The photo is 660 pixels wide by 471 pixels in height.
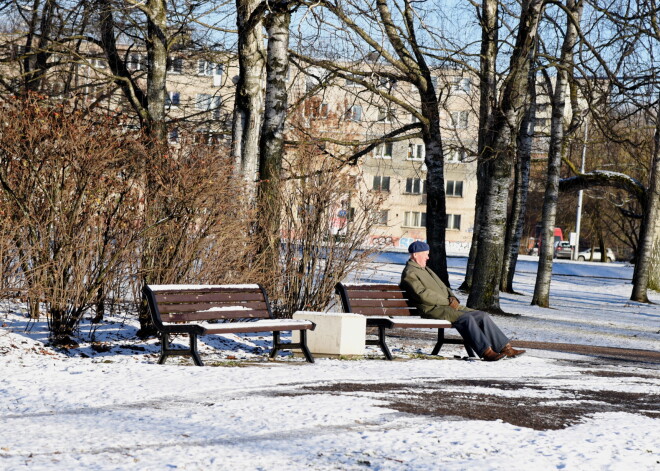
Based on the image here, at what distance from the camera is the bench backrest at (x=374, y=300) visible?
11.0 meters

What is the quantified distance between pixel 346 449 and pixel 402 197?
70.4 m

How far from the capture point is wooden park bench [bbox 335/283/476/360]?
10.7 metres

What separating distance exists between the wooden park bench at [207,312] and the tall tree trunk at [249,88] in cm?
417

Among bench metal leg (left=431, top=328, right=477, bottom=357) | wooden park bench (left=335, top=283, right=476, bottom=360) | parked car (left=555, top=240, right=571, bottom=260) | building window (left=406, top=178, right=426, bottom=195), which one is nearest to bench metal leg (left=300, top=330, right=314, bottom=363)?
wooden park bench (left=335, top=283, right=476, bottom=360)

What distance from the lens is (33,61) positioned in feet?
79.7

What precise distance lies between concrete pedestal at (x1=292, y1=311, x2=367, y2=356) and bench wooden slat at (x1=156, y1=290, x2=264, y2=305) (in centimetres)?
54

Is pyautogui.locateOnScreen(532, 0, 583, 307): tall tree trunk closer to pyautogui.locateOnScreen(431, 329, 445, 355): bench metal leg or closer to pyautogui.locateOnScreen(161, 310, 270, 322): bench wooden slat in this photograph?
pyautogui.locateOnScreen(431, 329, 445, 355): bench metal leg

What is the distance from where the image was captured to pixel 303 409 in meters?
6.74

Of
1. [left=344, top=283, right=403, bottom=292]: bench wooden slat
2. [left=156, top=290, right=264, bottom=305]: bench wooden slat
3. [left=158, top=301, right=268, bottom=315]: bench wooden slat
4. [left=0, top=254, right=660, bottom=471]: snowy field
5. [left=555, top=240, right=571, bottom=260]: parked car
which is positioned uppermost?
[left=555, top=240, right=571, bottom=260]: parked car

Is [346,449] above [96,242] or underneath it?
underneath

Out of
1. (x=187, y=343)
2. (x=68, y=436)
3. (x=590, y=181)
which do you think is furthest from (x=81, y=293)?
(x=590, y=181)

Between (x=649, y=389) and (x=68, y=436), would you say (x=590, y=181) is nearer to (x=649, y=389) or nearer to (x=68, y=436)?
(x=649, y=389)

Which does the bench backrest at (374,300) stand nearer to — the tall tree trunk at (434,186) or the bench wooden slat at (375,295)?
the bench wooden slat at (375,295)

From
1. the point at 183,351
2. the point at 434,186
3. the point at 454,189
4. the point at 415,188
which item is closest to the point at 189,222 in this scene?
the point at 183,351
